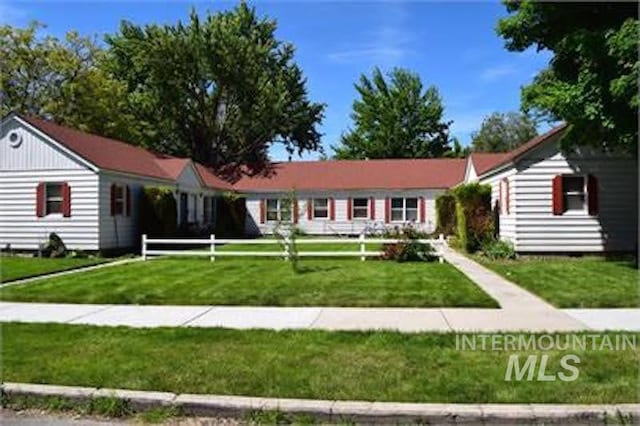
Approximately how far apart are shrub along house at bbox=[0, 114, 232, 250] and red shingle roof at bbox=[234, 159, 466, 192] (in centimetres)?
1555

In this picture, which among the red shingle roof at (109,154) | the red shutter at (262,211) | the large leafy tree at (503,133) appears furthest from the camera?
the large leafy tree at (503,133)

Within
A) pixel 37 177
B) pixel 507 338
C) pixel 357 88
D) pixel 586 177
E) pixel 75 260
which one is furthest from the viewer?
pixel 357 88

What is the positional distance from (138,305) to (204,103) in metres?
37.6

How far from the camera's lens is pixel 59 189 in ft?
78.9

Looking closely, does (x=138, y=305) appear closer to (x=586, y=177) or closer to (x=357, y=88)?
(x=586, y=177)

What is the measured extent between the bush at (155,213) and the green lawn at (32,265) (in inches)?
151

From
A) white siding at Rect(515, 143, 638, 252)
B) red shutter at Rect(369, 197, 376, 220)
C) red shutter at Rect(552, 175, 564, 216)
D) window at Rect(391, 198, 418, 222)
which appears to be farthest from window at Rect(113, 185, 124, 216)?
window at Rect(391, 198, 418, 222)

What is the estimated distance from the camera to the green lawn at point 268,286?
41.3 feet

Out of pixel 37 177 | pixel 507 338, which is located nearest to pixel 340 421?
pixel 507 338

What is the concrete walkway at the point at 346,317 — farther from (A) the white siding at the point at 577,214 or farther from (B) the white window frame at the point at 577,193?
(B) the white window frame at the point at 577,193

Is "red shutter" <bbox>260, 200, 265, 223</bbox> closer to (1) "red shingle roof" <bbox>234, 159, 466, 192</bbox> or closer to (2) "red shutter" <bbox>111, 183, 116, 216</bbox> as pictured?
(1) "red shingle roof" <bbox>234, 159, 466, 192</bbox>

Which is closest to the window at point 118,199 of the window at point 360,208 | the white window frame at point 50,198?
the white window frame at point 50,198

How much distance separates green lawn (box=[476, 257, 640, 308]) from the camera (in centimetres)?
1208

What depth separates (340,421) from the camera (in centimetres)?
582
